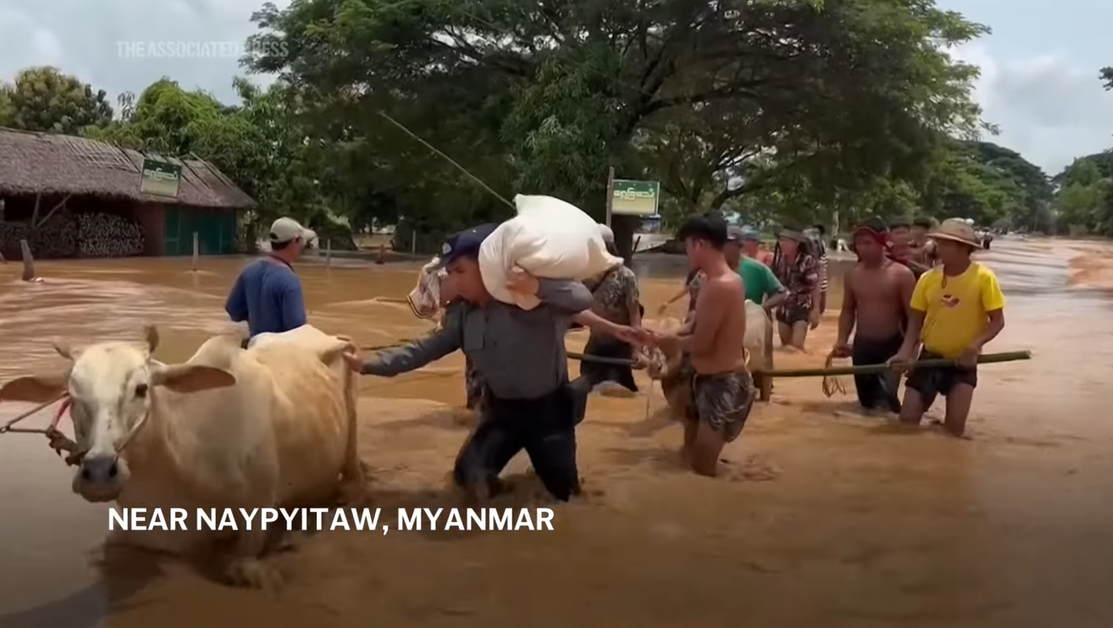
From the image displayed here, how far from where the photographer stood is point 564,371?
4.55 metres

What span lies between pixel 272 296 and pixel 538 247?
60.9 inches

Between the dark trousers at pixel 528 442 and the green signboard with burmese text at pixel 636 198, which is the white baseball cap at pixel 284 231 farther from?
the green signboard with burmese text at pixel 636 198

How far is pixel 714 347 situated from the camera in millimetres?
5113

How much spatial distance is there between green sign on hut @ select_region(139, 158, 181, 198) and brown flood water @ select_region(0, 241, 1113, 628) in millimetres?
21553

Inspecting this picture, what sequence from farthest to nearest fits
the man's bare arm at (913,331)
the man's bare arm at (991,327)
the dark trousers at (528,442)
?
the man's bare arm at (913,331), the man's bare arm at (991,327), the dark trousers at (528,442)

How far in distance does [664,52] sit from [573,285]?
18.2 m

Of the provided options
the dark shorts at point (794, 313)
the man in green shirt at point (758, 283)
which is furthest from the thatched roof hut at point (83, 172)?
the man in green shirt at point (758, 283)

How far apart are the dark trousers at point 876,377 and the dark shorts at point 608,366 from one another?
4.96 ft

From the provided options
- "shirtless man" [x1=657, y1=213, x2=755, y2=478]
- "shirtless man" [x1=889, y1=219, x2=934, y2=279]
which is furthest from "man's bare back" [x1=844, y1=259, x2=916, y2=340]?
"shirtless man" [x1=657, y1=213, x2=755, y2=478]

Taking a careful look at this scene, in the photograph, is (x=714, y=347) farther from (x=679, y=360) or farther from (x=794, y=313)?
(x=794, y=313)

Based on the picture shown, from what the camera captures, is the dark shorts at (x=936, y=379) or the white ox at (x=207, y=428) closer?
the white ox at (x=207, y=428)

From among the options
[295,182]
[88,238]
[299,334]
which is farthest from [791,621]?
[295,182]

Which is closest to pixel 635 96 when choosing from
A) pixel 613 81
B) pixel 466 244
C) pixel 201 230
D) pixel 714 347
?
pixel 613 81

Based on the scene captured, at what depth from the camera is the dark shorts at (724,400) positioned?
5086mm
